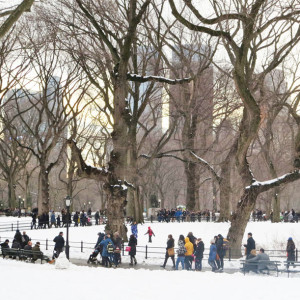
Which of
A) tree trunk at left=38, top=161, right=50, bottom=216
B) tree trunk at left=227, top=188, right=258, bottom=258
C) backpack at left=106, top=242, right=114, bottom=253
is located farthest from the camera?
tree trunk at left=38, top=161, right=50, bottom=216

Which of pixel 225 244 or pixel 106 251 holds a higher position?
pixel 225 244

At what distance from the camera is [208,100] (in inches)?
1383

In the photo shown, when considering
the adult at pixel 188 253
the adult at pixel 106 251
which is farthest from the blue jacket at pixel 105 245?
the adult at pixel 188 253

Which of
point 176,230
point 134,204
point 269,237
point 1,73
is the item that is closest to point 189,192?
point 134,204

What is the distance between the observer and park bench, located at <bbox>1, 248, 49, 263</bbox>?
2298 centimetres

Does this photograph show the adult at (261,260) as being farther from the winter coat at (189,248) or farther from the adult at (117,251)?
the adult at (117,251)

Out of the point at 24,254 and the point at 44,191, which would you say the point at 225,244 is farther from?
the point at 44,191

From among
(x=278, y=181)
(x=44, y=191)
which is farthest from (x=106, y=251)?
(x=44, y=191)

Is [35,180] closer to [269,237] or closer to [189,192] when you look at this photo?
[189,192]

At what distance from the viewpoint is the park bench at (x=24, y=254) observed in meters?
23.0

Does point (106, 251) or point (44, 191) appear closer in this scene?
point (106, 251)

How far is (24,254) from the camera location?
2375 cm

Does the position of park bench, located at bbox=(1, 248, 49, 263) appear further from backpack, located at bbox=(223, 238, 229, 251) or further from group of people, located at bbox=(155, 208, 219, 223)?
group of people, located at bbox=(155, 208, 219, 223)

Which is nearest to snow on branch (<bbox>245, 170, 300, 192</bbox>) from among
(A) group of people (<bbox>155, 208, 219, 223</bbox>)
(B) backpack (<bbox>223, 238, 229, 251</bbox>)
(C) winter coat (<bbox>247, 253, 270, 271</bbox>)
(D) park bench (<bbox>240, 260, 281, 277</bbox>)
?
(B) backpack (<bbox>223, 238, 229, 251</bbox>)
